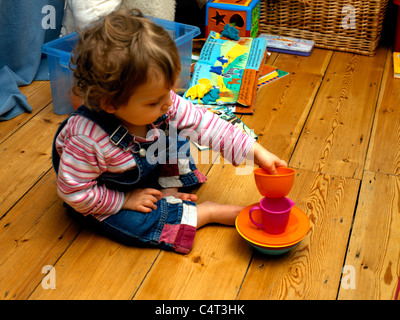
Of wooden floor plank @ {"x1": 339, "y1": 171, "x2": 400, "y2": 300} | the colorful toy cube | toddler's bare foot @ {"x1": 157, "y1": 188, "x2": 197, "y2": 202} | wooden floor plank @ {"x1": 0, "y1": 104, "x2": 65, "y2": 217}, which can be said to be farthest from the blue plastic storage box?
wooden floor plank @ {"x1": 339, "y1": 171, "x2": 400, "y2": 300}

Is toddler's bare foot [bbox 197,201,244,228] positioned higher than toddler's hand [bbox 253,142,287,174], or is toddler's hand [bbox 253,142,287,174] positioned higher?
toddler's hand [bbox 253,142,287,174]

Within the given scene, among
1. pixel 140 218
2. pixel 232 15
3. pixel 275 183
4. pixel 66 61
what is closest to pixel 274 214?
pixel 275 183

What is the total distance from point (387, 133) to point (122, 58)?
2.89 feet

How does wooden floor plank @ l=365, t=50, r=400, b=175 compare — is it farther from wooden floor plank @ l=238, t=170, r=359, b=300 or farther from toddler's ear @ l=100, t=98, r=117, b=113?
toddler's ear @ l=100, t=98, r=117, b=113

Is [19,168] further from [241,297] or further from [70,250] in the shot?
[241,297]

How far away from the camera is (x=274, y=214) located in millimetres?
954

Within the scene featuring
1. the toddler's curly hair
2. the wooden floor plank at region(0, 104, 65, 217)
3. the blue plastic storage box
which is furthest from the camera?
the blue plastic storage box

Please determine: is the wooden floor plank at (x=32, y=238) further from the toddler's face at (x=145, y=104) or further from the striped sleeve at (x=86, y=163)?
the toddler's face at (x=145, y=104)

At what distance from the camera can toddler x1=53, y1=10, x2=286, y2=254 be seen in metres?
0.88

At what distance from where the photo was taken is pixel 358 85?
1.69m

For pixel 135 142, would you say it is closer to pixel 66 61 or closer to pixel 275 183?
pixel 275 183

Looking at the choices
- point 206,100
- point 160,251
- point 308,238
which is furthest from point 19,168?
point 308,238
